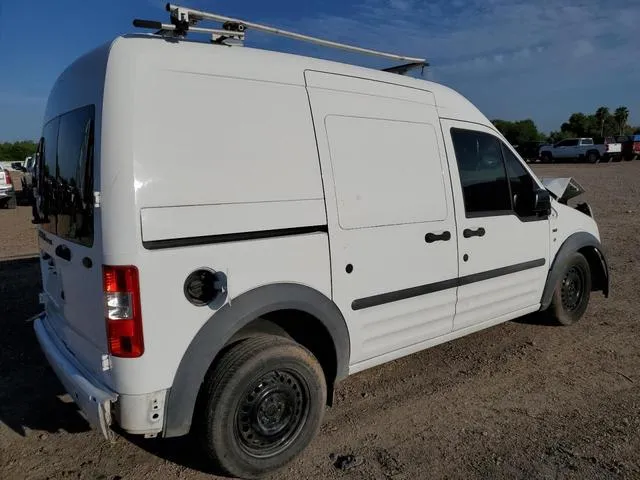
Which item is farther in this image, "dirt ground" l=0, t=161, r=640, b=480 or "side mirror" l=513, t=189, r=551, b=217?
"side mirror" l=513, t=189, r=551, b=217

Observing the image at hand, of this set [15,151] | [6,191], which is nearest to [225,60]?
[6,191]

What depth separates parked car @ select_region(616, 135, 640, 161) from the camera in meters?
38.7

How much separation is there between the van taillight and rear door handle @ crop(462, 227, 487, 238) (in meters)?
2.41

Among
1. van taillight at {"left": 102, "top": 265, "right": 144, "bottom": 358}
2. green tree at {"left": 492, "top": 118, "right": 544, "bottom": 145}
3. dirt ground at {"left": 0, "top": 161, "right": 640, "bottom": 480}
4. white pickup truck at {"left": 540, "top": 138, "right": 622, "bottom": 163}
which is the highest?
green tree at {"left": 492, "top": 118, "right": 544, "bottom": 145}

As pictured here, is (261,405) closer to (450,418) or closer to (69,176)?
(450,418)

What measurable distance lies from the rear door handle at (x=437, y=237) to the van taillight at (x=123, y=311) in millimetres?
1997

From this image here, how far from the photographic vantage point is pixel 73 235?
9.36 feet

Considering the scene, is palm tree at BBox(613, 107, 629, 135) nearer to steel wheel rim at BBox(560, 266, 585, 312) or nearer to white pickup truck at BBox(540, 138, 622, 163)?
white pickup truck at BBox(540, 138, 622, 163)

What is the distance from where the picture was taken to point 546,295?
482 cm

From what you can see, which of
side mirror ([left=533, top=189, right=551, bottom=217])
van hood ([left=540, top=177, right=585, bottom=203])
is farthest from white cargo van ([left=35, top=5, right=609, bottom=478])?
van hood ([left=540, top=177, right=585, bottom=203])

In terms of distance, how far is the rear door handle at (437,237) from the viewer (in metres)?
3.64

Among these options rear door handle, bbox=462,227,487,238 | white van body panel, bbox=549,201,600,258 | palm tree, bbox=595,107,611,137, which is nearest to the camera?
rear door handle, bbox=462,227,487,238

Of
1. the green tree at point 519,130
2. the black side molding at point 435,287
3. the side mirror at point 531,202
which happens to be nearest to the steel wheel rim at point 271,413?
the black side molding at point 435,287

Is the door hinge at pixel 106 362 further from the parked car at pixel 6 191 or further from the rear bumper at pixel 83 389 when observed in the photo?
the parked car at pixel 6 191
